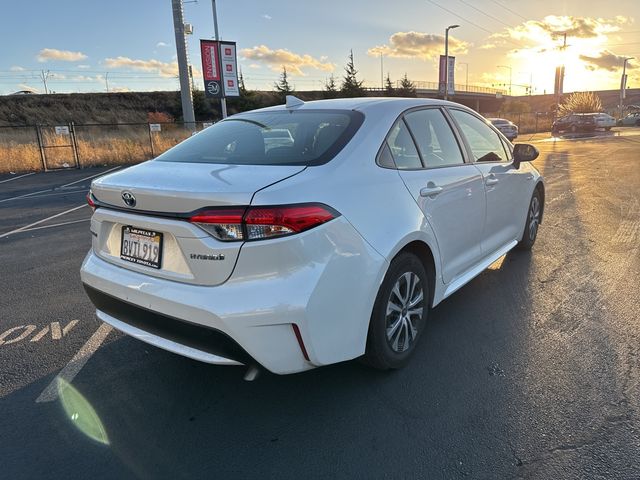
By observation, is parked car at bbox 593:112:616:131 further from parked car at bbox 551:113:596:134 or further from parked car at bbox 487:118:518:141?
parked car at bbox 487:118:518:141

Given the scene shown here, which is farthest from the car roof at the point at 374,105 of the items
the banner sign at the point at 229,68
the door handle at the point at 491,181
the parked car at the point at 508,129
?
the parked car at the point at 508,129

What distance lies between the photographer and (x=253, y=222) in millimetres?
2236

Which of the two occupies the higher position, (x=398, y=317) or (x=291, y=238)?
(x=291, y=238)

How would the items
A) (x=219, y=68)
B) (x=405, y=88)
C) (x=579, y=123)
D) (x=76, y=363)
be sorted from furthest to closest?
(x=405, y=88)
(x=579, y=123)
(x=219, y=68)
(x=76, y=363)

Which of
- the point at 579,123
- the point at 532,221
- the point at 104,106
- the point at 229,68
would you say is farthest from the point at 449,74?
the point at 104,106

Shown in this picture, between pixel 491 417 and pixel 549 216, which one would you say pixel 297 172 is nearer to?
pixel 491 417

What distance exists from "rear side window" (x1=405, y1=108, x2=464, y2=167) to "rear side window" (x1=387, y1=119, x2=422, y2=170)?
0.09m

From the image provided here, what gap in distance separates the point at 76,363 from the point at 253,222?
6.32 ft

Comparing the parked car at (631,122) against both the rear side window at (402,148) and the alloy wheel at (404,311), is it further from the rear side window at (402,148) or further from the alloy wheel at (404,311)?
the alloy wheel at (404,311)

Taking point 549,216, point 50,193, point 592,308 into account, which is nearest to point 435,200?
point 592,308

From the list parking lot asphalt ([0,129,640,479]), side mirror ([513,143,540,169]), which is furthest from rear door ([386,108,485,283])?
side mirror ([513,143,540,169])

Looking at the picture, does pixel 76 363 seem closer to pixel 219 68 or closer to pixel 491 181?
pixel 491 181

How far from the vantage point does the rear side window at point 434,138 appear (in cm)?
340

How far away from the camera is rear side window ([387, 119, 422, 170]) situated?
3.08m
